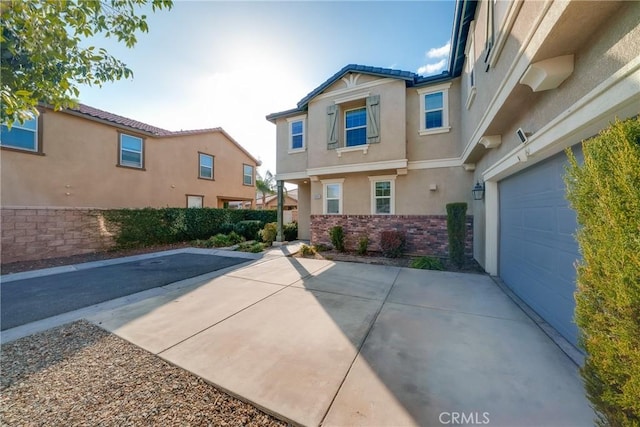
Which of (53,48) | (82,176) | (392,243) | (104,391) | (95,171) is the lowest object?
(104,391)

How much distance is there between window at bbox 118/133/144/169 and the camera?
38.0ft

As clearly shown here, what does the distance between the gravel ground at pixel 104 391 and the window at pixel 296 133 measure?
363 inches

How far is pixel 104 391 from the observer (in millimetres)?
2148

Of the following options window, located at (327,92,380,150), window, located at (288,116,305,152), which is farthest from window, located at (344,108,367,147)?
window, located at (288,116,305,152)

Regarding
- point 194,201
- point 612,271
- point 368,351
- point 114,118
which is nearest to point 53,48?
point 368,351

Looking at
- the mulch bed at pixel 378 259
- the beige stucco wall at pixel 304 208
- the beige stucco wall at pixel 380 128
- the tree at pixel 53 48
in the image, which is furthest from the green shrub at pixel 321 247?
the tree at pixel 53 48

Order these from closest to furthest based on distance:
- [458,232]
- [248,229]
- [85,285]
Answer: [85,285] → [458,232] → [248,229]

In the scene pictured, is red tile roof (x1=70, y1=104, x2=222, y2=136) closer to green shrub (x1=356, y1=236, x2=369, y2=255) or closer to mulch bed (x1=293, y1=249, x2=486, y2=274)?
mulch bed (x1=293, y1=249, x2=486, y2=274)

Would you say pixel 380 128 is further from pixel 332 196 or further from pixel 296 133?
pixel 296 133

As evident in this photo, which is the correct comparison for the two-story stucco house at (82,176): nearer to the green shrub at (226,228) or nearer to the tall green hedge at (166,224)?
the tall green hedge at (166,224)

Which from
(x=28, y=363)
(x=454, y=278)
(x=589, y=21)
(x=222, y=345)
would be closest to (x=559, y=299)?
(x=454, y=278)

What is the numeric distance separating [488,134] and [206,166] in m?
16.2

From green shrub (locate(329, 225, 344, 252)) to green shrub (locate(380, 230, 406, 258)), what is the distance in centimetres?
168

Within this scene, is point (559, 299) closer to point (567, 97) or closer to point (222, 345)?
point (567, 97)
